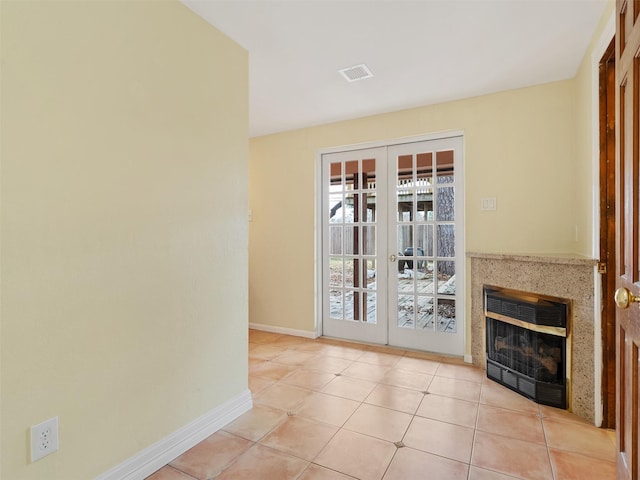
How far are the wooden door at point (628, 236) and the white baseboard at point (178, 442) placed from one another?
1942 mm

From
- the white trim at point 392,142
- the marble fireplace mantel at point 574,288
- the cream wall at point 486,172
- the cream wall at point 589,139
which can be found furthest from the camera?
the white trim at point 392,142

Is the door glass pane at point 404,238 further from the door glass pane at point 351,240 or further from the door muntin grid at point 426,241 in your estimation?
the door glass pane at point 351,240

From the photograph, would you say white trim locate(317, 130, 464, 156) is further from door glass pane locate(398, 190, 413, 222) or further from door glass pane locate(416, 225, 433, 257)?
door glass pane locate(416, 225, 433, 257)

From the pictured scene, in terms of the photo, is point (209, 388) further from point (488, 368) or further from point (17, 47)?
point (488, 368)

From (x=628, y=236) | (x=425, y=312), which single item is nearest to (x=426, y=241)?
(x=425, y=312)

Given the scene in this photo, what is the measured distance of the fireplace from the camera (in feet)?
7.89

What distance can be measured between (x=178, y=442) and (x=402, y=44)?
276cm

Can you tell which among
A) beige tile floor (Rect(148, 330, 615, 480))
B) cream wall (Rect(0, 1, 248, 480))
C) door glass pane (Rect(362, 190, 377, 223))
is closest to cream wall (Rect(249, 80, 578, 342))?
door glass pane (Rect(362, 190, 377, 223))

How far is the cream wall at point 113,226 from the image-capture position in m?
1.31

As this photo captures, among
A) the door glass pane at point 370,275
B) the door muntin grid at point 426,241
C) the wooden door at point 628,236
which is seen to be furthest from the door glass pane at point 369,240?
the wooden door at point 628,236

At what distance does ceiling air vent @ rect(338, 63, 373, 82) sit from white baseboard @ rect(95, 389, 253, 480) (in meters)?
2.46

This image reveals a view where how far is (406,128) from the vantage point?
3.52 m

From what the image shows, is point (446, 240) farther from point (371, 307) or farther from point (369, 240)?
point (371, 307)

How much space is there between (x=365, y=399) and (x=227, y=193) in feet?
5.71
